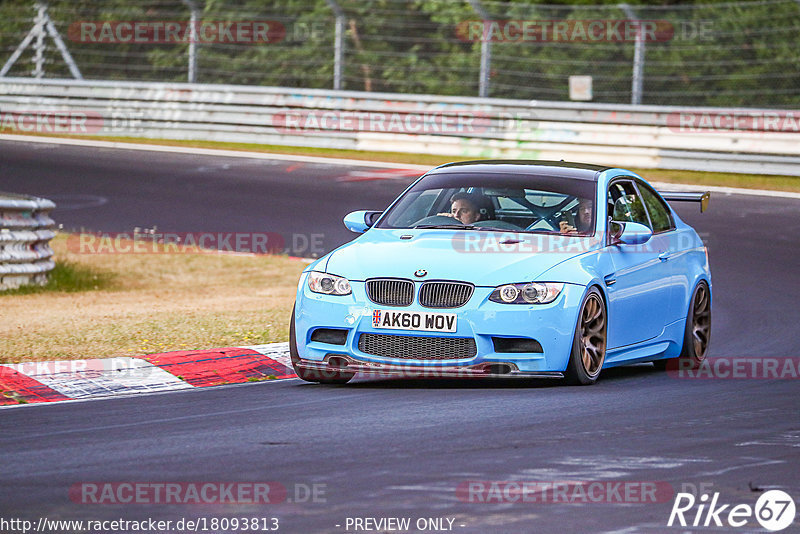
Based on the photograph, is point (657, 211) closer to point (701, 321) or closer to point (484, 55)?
point (701, 321)

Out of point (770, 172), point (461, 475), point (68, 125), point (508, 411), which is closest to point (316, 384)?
point (508, 411)

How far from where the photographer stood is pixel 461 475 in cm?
618

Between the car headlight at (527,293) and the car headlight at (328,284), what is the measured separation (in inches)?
35.3

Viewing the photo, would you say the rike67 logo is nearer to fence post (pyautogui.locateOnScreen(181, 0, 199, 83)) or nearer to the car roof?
the car roof

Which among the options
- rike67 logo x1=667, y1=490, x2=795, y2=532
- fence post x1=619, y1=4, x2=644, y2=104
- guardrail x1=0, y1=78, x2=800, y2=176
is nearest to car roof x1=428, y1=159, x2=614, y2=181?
rike67 logo x1=667, y1=490, x2=795, y2=532

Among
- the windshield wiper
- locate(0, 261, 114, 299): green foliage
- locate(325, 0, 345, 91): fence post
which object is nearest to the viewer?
the windshield wiper

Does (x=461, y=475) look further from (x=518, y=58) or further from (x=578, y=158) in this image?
(x=518, y=58)

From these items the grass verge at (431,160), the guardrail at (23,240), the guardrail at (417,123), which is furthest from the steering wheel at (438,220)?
the guardrail at (417,123)

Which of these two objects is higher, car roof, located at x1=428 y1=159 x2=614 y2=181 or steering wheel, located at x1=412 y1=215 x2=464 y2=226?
car roof, located at x1=428 y1=159 x2=614 y2=181

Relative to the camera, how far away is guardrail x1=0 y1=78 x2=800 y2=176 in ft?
73.8

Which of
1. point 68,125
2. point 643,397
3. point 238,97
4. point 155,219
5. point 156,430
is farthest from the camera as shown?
point 68,125

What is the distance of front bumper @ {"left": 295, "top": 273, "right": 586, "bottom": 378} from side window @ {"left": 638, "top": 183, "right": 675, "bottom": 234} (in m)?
2.08

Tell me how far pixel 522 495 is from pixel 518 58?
19889mm

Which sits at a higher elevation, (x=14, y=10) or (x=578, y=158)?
(x=14, y=10)
